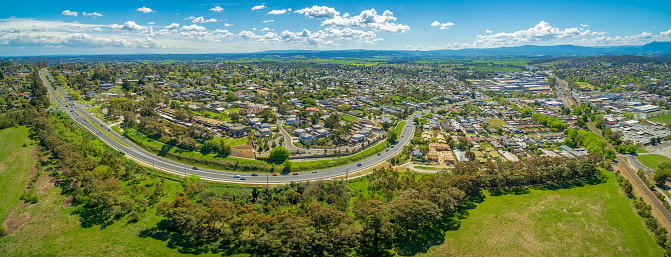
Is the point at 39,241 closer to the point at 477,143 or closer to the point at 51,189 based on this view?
the point at 51,189

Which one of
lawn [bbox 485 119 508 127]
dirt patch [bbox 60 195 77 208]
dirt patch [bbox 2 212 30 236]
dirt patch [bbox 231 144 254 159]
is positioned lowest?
dirt patch [bbox 2 212 30 236]

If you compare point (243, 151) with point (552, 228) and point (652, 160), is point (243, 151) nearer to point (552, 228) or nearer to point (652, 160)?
point (552, 228)

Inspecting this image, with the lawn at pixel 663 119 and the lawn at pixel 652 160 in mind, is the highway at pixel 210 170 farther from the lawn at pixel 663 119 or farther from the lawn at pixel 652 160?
the lawn at pixel 663 119

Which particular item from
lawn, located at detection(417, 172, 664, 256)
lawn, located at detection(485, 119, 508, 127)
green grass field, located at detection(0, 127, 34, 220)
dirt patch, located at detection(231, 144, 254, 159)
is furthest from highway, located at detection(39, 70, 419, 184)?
lawn, located at detection(485, 119, 508, 127)

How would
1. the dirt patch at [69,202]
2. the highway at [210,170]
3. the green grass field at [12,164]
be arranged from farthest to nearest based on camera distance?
the highway at [210,170] < the green grass field at [12,164] < the dirt patch at [69,202]

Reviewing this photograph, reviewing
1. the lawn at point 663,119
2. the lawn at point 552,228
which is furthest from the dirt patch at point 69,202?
the lawn at point 663,119

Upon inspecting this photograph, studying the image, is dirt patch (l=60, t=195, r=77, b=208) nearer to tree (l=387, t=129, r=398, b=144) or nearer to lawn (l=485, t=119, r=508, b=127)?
tree (l=387, t=129, r=398, b=144)

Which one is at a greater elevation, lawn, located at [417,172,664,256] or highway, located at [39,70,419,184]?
highway, located at [39,70,419,184]

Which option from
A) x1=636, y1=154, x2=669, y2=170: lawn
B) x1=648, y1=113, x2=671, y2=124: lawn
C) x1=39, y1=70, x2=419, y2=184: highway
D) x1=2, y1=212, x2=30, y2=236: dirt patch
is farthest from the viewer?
x1=648, y1=113, x2=671, y2=124: lawn
